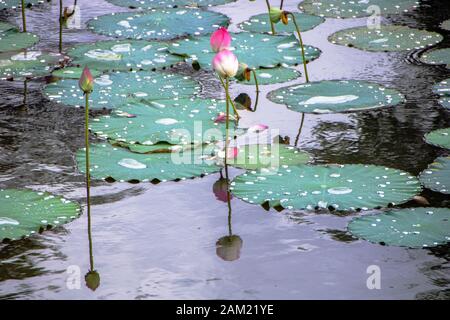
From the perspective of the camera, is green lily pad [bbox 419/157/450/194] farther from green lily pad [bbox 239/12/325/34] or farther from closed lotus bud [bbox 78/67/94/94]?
green lily pad [bbox 239/12/325/34]

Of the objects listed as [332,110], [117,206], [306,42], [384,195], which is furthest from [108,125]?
[306,42]

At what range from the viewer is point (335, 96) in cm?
328

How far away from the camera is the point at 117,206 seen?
2555mm

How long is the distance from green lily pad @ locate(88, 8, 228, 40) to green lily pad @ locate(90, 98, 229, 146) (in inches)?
34.7

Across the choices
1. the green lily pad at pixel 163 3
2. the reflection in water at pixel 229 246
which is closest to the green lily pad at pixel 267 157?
the reflection in water at pixel 229 246

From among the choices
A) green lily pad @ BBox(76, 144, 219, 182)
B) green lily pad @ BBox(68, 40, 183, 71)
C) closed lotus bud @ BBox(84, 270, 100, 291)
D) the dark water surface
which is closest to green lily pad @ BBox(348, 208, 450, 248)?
the dark water surface

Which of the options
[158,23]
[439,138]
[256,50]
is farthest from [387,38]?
[439,138]

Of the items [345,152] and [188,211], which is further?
[345,152]

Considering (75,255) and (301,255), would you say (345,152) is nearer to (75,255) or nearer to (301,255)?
(301,255)

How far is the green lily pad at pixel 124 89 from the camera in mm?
3297

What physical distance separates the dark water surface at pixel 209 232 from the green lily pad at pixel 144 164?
0.10 ft

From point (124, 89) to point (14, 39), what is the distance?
847 mm
